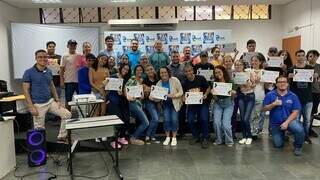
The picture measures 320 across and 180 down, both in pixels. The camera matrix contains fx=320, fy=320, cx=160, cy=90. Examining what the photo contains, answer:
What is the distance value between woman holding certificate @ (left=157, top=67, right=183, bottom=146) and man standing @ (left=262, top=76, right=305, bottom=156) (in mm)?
1355

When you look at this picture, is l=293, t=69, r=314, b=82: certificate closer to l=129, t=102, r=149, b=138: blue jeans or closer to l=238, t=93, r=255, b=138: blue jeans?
l=238, t=93, r=255, b=138: blue jeans

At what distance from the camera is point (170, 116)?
5242 millimetres

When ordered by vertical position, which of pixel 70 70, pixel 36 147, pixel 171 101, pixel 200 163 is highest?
pixel 70 70

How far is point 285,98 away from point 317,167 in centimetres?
112

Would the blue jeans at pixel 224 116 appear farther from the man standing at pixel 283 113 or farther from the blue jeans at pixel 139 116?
the blue jeans at pixel 139 116

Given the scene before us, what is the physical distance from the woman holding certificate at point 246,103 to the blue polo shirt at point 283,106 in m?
0.29

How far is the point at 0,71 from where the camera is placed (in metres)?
7.46

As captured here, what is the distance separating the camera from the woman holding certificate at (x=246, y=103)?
202 inches

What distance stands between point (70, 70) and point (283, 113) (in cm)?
362

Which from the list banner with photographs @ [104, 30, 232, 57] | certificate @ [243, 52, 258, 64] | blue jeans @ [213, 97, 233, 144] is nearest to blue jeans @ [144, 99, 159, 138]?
blue jeans @ [213, 97, 233, 144]

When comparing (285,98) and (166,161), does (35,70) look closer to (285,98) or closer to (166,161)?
(166,161)

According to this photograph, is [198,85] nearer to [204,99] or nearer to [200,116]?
[204,99]

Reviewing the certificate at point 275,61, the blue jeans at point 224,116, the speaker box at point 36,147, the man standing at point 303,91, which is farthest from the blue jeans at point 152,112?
the man standing at point 303,91

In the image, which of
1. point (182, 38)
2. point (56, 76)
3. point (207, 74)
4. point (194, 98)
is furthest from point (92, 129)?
point (182, 38)
